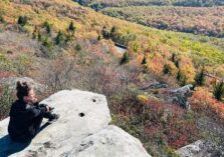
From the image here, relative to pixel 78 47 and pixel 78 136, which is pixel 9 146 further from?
pixel 78 47

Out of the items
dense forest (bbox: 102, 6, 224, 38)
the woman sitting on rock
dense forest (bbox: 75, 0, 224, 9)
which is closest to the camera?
the woman sitting on rock

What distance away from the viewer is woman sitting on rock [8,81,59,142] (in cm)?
1209

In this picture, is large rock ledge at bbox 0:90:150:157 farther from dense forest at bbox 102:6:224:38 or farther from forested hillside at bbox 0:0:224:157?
dense forest at bbox 102:6:224:38

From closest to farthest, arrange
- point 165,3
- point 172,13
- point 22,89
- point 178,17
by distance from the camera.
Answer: point 22,89
point 178,17
point 172,13
point 165,3

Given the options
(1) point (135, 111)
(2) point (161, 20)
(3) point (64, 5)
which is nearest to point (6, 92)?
(1) point (135, 111)

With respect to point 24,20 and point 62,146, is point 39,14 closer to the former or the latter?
point 24,20

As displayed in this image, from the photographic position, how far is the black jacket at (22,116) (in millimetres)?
12133

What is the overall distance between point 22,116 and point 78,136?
4.25 feet

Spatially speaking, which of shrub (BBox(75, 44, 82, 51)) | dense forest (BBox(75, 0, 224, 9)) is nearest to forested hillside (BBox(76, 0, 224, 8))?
dense forest (BBox(75, 0, 224, 9))

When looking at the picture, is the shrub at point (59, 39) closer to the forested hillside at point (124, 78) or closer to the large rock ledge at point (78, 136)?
the forested hillside at point (124, 78)

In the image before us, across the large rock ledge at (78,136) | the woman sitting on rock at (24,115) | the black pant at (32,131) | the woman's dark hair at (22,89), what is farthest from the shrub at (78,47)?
the woman's dark hair at (22,89)

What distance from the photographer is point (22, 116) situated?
12156mm

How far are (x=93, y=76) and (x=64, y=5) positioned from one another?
6280 centimetres

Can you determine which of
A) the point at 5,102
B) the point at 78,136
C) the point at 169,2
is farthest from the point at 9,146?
the point at 169,2
